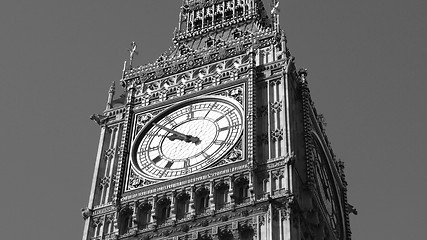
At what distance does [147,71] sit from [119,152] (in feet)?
19.1

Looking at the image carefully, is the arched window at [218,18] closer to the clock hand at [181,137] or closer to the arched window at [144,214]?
the clock hand at [181,137]

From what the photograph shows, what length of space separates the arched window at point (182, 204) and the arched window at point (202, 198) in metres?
0.43

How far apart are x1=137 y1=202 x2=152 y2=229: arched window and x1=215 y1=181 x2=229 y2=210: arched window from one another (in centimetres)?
278

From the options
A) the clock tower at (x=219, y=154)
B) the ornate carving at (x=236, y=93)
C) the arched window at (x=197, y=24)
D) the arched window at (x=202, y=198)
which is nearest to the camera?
the clock tower at (x=219, y=154)

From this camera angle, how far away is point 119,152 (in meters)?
45.6

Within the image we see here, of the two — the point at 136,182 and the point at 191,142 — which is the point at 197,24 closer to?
the point at 191,142

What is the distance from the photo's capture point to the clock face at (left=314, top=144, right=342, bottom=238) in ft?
148

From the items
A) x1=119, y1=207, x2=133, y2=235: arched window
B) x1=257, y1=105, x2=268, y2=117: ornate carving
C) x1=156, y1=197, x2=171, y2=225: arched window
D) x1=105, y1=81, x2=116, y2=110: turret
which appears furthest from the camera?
x1=105, y1=81, x2=116, y2=110: turret

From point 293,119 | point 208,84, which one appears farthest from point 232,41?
point 293,119

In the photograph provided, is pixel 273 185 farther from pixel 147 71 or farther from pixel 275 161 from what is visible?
pixel 147 71

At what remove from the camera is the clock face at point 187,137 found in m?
43.4

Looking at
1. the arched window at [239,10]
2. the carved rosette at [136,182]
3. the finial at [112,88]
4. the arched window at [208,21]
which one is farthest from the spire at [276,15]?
the carved rosette at [136,182]

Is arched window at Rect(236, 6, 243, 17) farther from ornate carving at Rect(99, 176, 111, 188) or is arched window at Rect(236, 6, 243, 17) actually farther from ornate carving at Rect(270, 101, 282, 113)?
ornate carving at Rect(99, 176, 111, 188)

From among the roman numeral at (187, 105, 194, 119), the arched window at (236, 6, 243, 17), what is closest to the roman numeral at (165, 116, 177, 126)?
the roman numeral at (187, 105, 194, 119)
